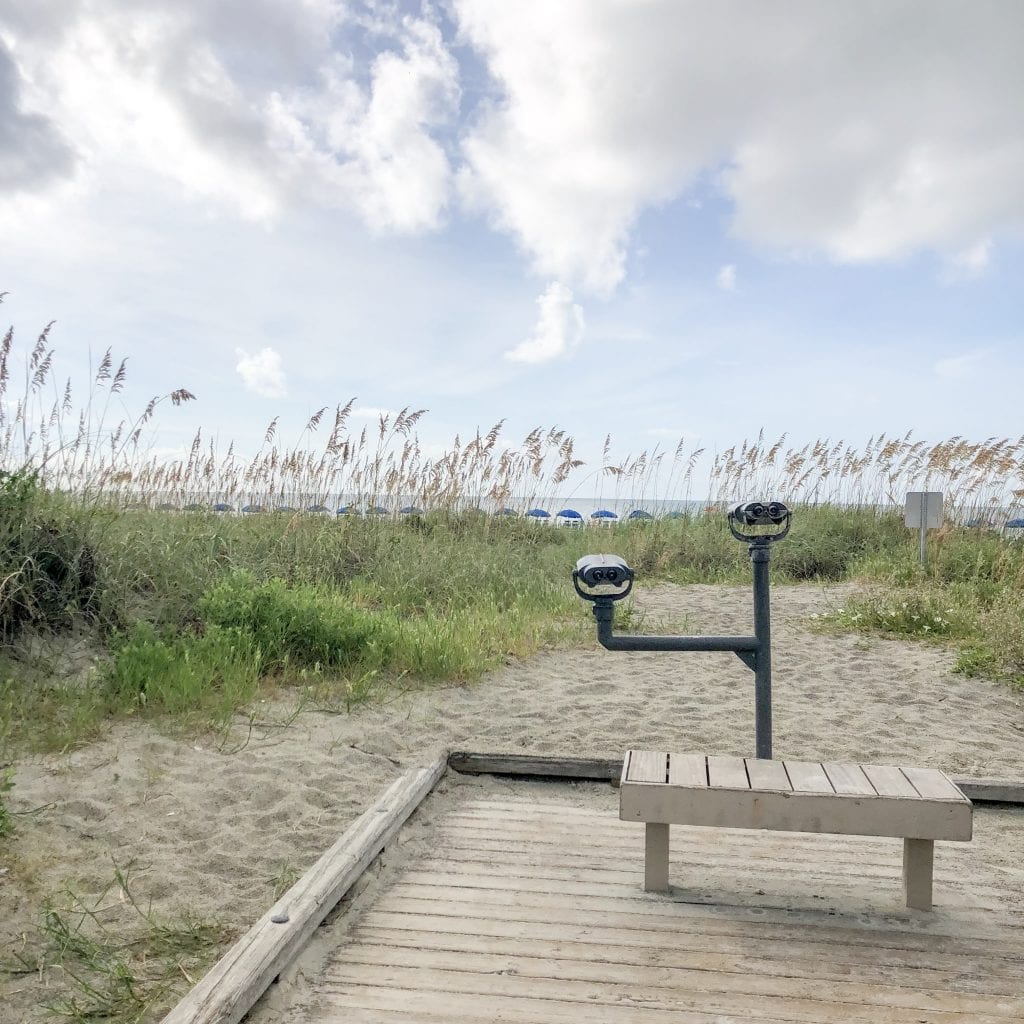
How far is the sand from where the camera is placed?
3279 mm

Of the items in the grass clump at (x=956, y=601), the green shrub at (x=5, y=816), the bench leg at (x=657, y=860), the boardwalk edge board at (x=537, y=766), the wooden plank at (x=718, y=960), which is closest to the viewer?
the wooden plank at (x=718, y=960)

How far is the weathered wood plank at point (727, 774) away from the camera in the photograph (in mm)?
2701

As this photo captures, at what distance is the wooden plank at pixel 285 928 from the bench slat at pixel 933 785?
1723mm

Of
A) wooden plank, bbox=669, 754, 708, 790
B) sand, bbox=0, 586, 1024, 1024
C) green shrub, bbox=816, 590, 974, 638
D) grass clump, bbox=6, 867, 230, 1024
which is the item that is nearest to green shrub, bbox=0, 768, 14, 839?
sand, bbox=0, 586, 1024, 1024

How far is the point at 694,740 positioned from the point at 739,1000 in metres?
2.80

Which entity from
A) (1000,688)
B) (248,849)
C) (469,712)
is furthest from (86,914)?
(1000,688)

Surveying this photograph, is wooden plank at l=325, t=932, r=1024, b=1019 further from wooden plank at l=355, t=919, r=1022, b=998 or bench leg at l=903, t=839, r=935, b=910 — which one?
bench leg at l=903, t=839, r=935, b=910

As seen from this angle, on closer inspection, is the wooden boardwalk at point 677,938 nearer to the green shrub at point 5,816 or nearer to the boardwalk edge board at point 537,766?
the boardwalk edge board at point 537,766

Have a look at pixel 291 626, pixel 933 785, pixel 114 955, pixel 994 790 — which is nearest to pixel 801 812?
pixel 933 785

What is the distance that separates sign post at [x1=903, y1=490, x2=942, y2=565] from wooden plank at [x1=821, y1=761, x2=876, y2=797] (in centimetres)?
764

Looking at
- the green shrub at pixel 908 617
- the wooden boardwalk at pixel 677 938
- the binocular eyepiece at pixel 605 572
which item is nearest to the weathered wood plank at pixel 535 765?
the wooden boardwalk at pixel 677 938

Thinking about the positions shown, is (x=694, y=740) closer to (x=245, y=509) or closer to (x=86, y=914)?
(x=86, y=914)

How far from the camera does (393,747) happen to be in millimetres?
4598

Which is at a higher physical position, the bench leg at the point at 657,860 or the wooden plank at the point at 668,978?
the bench leg at the point at 657,860
